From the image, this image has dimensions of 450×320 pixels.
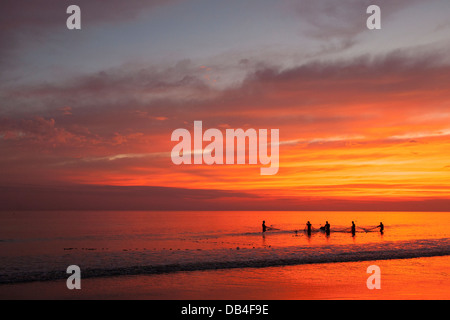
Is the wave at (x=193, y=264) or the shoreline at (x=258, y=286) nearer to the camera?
the shoreline at (x=258, y=286)

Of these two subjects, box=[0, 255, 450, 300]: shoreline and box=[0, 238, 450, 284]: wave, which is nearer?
box=[0, 255, 450, 300]: shoreline

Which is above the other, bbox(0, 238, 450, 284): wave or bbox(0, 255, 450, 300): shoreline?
bbox(0, 255, 450, 300): shoreline

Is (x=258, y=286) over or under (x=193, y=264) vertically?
over

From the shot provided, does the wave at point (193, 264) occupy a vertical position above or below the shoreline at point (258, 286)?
below

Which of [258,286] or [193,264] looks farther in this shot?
[193,264]
